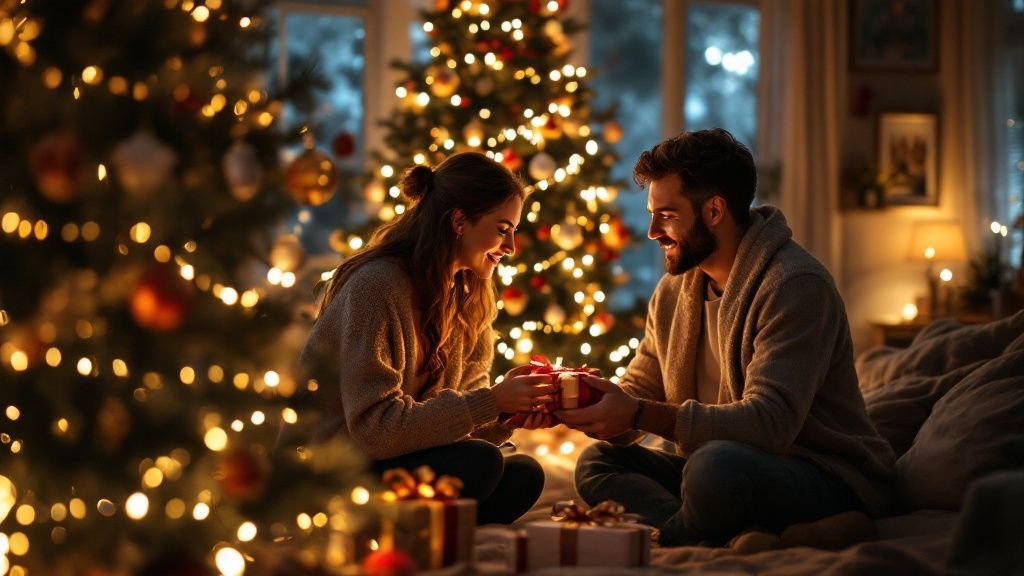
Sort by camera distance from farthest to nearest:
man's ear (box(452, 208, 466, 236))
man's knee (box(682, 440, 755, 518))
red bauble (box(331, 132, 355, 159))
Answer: man's ear (box(452, 208, 466, 236))
man's knee (box(682, 440, 755, 518))
red bauble (box(331, 132, 355, 159))

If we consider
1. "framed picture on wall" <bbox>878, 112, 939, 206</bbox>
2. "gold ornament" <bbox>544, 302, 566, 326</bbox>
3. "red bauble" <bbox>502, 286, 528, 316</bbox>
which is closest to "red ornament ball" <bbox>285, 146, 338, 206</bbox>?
"red bauble" <bbox>502, 286, 528, 316</bbox>

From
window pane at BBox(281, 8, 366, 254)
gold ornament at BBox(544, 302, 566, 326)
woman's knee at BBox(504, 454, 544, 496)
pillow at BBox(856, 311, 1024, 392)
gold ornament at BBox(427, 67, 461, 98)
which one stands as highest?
window pane at BBox(281, 8, 366, 254)

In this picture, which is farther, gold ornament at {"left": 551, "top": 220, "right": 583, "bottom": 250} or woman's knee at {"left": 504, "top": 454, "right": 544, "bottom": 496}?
gold ornament at {"left": 551, "top": 220, "right": 583, "bottom": 250}

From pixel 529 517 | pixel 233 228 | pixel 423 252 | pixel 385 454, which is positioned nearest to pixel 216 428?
pixel 233 228

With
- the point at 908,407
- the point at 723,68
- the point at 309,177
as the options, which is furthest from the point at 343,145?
the point at 723,68

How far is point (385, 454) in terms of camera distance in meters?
2.45

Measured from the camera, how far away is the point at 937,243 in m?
5.75

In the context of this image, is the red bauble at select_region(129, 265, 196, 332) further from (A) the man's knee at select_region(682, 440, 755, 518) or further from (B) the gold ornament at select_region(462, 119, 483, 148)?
(B) the gold ornament at select_region(462, 119, 483, 148)

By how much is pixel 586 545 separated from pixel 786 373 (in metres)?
0.67

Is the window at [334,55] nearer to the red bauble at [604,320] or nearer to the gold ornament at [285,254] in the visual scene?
the red bauble at [604,320]

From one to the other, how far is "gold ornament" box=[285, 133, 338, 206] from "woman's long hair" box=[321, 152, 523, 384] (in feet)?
3.17

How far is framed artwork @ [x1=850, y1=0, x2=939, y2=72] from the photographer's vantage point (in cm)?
602

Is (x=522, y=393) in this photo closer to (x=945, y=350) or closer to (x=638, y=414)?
(x=638, y=414)

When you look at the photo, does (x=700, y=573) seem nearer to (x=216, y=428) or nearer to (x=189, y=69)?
(x=216, y=428)
